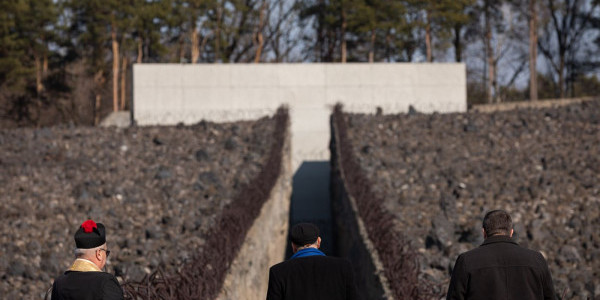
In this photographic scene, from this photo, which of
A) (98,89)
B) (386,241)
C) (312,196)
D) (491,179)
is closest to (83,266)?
(386,241)

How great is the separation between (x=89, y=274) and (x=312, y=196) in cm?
1822

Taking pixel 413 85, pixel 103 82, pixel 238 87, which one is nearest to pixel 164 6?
pixel 103 82

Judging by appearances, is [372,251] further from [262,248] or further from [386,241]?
[262,248]

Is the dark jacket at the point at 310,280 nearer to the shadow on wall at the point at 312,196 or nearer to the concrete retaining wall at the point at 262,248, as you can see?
the concrete retaining wall at the point at 262,248

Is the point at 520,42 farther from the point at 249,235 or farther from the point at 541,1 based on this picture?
the point at 249,235

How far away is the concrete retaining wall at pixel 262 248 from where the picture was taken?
9210 mm

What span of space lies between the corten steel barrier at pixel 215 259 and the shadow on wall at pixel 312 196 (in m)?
5.23

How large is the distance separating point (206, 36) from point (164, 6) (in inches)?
189

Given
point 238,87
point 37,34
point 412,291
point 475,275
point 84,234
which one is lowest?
point 412,291

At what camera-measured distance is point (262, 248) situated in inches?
497

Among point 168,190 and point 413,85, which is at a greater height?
point 413,85

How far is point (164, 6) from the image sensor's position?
3350 cm

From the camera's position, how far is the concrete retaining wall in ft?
30.2

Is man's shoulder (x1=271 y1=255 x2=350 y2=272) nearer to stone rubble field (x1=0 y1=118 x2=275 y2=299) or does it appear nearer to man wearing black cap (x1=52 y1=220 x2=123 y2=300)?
man wearing black cap (x1=52 y1=220 x2=123 y2=300)
